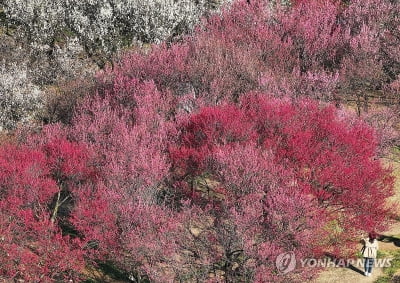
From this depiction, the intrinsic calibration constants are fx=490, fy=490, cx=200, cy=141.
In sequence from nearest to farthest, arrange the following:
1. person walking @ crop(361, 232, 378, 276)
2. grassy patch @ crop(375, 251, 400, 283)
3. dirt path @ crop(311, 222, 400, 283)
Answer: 1. person walking @ crop(361, 232, 378, 276)
2. grassy patch @ crop(375, 251, 400, 283)
3. dirt path @ crop(311, 222, 400, 283)

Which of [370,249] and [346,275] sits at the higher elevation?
[370,249]

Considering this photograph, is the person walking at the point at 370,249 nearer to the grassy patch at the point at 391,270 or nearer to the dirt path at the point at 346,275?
the dirt path at the point at 346,275

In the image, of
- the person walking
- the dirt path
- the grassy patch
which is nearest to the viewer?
the person walking

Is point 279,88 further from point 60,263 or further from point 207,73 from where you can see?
point 60,263

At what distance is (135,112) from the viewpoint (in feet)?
99.3

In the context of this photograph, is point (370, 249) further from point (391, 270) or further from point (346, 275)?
point (391, 270)

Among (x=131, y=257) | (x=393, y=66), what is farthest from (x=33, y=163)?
(x=393, y=66)

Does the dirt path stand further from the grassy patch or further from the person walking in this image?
the person walking

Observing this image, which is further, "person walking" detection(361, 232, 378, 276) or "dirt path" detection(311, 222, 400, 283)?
"dirt path" detection(311, 222, 400, 283)

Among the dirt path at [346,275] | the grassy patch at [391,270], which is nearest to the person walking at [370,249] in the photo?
the dirt path at [346,275]

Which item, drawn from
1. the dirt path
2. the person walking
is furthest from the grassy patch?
the person walking

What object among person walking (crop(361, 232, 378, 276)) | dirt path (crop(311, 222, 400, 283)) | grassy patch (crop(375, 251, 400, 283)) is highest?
person walking (crop(361, 232, 378, 276))

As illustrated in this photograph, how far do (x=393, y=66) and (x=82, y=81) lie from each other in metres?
26.5

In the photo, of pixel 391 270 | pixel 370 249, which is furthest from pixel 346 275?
pixel 391 270
